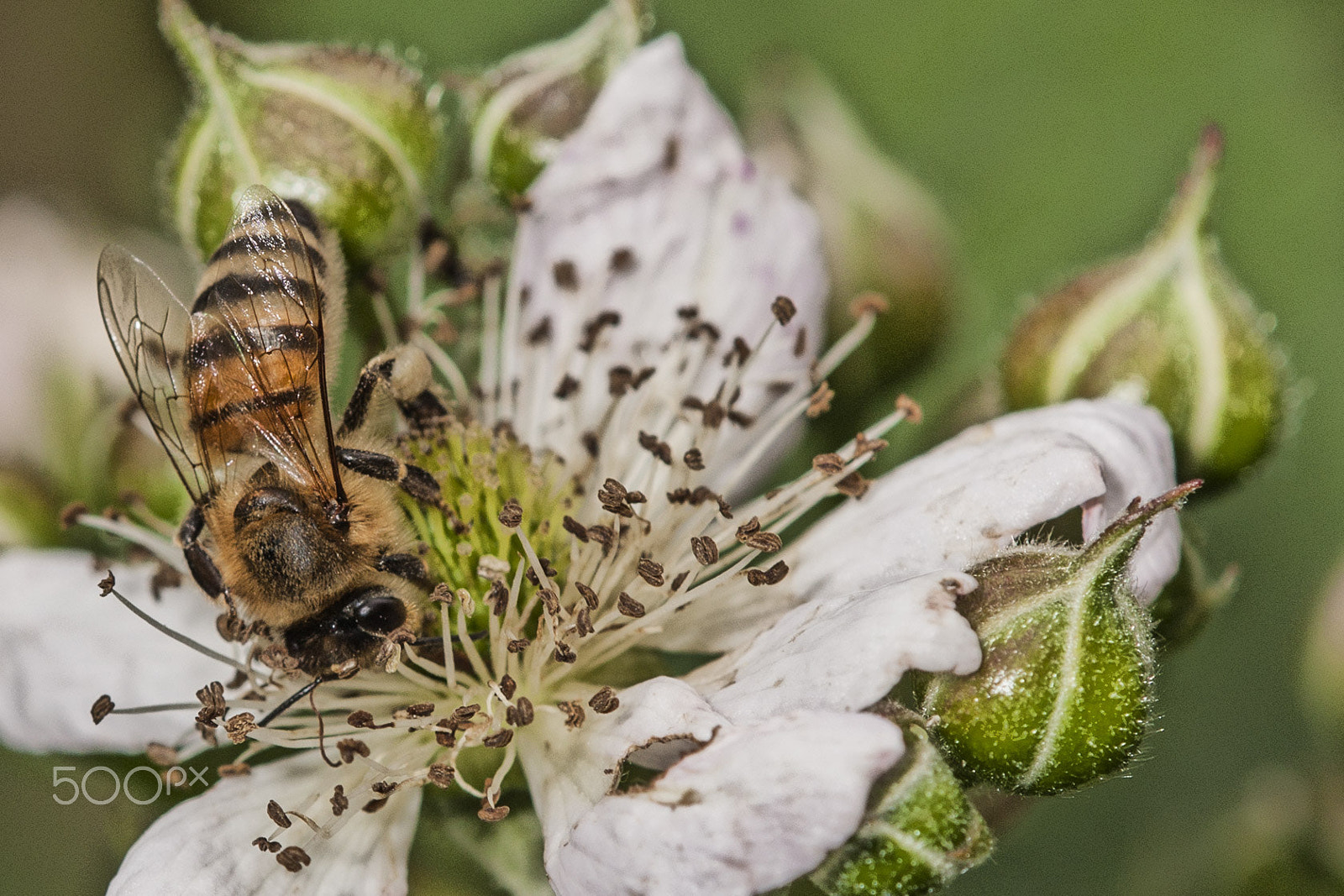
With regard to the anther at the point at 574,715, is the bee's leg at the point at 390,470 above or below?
above

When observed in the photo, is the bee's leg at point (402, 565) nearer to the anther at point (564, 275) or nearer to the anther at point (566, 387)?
the anther at point (566, 387)

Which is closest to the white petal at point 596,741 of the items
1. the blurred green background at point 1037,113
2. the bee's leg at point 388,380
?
the bee's leg at point 388,380

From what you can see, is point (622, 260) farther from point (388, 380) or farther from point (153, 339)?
point (153, 339)

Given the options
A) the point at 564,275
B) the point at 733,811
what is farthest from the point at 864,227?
the point at 733,811

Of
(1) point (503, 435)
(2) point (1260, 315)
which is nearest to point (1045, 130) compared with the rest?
(2) point (1260, 315)

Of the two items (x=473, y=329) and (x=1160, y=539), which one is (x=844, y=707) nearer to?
(x=1160, y=539)

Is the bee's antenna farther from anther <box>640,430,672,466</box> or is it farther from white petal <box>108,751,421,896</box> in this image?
anther <box>640,430,672,466</box>

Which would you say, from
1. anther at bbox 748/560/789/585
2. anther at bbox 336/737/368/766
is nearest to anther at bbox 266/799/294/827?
anther at bbox 336/737/368/766
